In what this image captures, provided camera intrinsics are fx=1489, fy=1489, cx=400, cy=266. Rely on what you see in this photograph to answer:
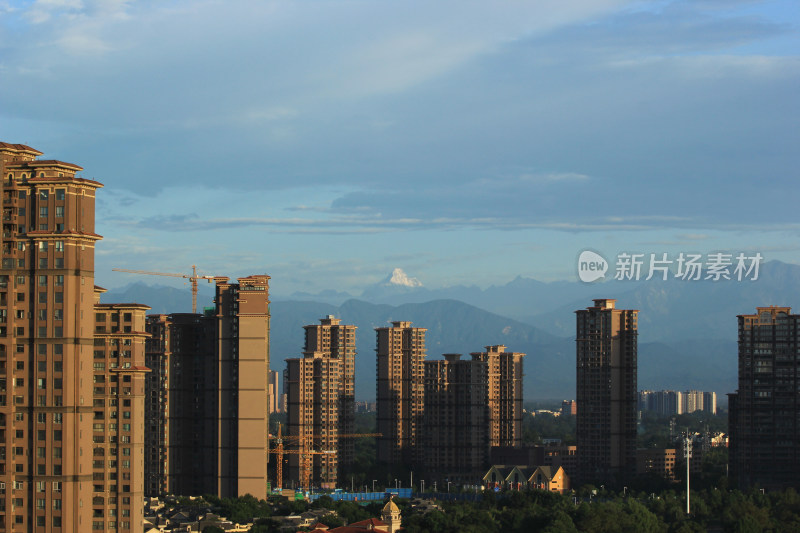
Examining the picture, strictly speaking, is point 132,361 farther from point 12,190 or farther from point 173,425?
point 173,425

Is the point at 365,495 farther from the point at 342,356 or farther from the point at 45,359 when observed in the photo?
the point at 45,359

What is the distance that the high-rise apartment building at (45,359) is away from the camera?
51469mm

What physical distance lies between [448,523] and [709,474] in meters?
59.4

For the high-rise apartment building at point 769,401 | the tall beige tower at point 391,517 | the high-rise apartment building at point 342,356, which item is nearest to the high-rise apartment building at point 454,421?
the high-rise apartment building at point 342,356

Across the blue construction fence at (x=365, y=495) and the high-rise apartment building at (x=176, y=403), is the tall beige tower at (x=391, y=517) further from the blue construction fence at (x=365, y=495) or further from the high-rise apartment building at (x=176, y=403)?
the blue construction fence at (x=365, y=495)

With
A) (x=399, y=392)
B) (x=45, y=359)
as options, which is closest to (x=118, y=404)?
(x=45, y=359)

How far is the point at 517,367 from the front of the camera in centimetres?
16388

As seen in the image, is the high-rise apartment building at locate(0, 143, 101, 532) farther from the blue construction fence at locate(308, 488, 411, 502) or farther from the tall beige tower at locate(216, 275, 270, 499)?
the blue construction fence at locate(308, 488, 411, 502)

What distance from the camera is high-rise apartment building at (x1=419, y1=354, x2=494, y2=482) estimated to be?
480 feet

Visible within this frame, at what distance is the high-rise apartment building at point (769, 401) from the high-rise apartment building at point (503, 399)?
3360 centimetres

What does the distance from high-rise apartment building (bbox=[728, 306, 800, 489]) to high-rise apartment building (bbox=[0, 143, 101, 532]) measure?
84006 mm

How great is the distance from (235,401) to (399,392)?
5336 centimetres

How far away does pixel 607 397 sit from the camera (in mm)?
136875

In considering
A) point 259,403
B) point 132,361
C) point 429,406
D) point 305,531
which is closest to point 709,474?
point 429,406
